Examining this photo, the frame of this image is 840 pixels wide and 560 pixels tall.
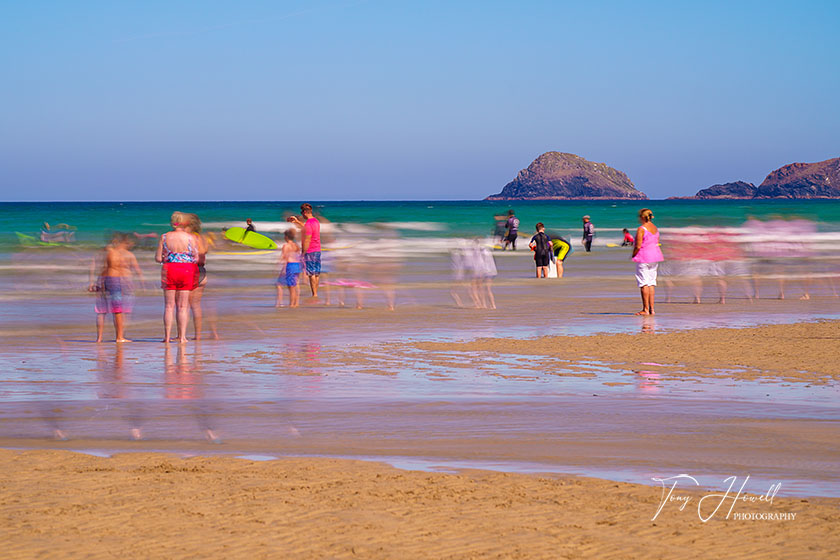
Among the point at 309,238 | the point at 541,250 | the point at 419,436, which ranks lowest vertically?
the point at 419,436

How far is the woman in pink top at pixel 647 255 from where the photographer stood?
16812mm

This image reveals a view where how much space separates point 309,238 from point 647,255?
5.74m

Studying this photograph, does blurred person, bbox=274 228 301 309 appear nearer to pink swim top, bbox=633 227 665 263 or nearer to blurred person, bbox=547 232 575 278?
pink swim top, bbox=633 227 665 263

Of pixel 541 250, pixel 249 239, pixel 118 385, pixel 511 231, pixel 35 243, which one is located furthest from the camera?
pixel 35 243

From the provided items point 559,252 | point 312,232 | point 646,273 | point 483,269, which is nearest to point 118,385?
point 312,232

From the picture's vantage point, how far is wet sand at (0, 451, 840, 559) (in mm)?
5086

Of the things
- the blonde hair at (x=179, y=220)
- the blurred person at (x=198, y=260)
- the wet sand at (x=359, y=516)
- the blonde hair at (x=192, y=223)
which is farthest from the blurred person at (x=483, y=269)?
the wet sand at (x=359, y=516)

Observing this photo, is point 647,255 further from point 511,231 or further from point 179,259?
point 511,231

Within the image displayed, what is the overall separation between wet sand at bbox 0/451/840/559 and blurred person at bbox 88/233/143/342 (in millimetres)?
7111

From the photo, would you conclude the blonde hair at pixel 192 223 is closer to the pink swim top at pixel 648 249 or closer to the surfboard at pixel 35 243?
the pink swim top at pixel 648 249

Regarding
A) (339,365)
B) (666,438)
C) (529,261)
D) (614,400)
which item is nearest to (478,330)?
(339,365)

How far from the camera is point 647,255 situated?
1688cm

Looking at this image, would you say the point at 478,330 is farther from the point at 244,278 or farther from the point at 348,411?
Result: the point at 244,278

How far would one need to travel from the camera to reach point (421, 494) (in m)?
6.11
